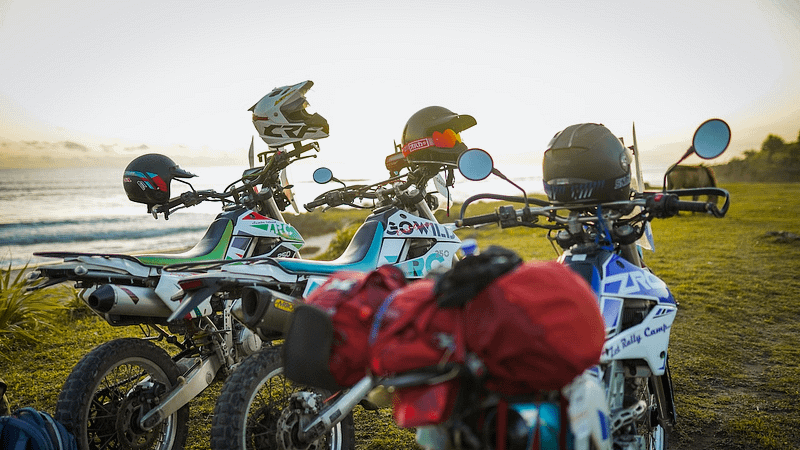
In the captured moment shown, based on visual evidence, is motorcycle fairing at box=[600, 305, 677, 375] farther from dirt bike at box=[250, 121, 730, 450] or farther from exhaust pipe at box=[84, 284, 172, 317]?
exhaust pipe at box=[84, 284, 172, 317]

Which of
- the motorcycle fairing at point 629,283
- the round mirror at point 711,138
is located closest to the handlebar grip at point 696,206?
the round mirror at point 711,138

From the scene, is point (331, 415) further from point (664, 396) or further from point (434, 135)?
point (434, 135)

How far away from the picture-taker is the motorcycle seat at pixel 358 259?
3.06 m

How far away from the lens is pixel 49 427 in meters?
2.40

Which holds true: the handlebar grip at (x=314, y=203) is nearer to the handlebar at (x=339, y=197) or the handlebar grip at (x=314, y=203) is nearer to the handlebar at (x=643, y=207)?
the handlebar at (x=339, y=197)

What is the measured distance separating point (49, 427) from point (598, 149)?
279cm

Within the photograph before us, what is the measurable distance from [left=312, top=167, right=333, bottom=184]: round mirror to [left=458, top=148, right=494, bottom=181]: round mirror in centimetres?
230

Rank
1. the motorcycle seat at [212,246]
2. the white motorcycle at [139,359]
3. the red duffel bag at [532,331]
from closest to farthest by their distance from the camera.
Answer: the red duffel bag at [532,331] → the white motorcycle at [139,359] → the motorcycle seat at [212,246]

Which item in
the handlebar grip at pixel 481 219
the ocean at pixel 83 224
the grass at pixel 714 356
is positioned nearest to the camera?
the handlebar grip at pixel 481 219

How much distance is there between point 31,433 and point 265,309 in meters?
1.25

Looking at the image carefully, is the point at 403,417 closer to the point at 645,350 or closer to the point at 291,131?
the point at 645,350

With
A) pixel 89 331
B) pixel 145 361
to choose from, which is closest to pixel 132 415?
pixel 145 361

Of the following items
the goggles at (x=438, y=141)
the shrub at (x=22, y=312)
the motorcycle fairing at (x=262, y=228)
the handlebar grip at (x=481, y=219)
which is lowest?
the shrub at (x=22, y=312)

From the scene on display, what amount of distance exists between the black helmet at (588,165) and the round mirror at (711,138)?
12.3 inches
